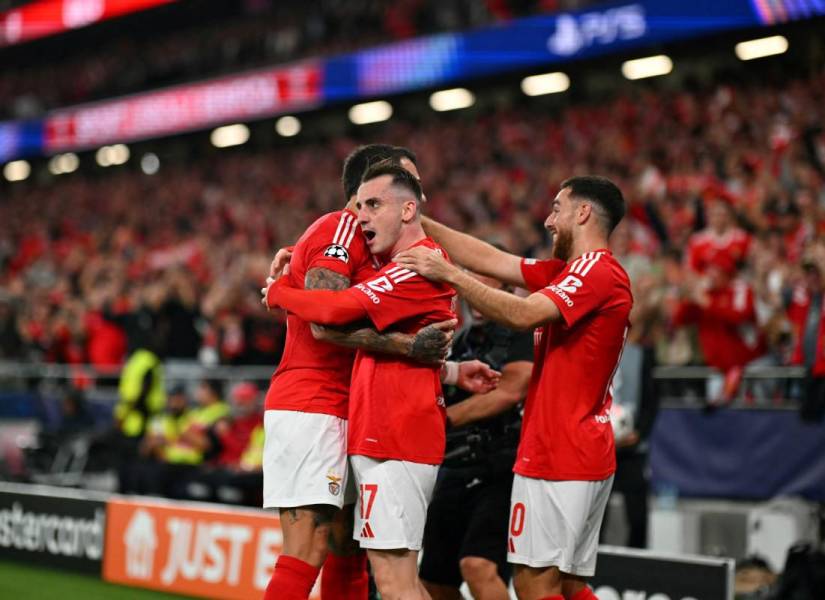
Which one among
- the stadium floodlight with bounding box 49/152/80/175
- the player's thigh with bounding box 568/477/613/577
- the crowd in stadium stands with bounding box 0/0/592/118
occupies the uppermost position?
the crowd in stadium stands with bounding box 0/0/592/118

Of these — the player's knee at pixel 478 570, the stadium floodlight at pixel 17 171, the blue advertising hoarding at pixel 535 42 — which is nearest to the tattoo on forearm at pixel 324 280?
the player's knee at pixel 478 570

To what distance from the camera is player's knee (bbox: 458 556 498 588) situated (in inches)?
202

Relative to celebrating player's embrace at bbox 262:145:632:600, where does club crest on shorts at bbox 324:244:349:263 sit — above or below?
above

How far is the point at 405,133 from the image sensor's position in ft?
63.7

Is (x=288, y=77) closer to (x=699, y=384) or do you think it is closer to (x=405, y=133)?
(x=405, y=133)

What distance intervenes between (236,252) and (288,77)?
393 cm

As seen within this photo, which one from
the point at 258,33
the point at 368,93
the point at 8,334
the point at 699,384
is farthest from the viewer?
the point at 258,33

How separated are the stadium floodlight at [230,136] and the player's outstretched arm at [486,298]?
18348 mm

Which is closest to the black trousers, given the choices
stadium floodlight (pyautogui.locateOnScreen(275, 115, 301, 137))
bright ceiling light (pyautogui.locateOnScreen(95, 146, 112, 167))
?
stadium floodlight (pyautogui.locateOnScreen(275, 115, 301, 137))

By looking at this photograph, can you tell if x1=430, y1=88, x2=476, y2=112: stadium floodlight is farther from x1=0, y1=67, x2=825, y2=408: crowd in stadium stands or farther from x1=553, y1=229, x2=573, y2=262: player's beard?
x1=553, y1=229, x2=573, y2=262: player's beard

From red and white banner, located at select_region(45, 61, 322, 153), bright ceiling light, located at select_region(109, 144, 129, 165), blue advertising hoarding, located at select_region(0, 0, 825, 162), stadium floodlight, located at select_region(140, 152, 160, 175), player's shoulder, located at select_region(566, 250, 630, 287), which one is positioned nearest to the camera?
player's shoulder, located at select_region(566, 250, 630, 287)

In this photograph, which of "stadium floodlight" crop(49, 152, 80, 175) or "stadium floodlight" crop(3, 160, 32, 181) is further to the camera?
"stadium floodlight" crop(49, 152, 80, 175)

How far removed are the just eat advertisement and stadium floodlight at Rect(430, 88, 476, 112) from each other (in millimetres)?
11572

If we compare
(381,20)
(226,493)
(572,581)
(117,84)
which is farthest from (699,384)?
(117,84)
